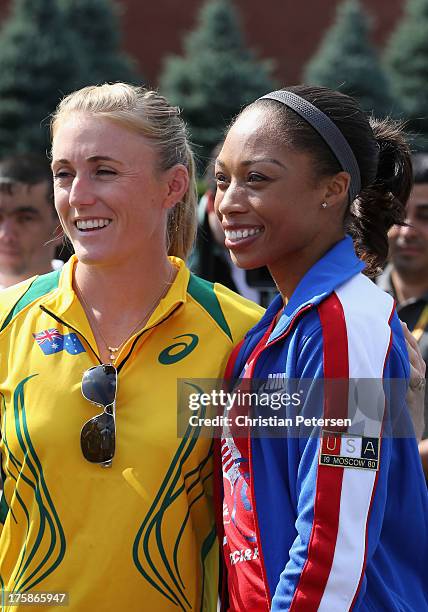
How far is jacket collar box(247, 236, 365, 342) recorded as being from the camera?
236 centimetres

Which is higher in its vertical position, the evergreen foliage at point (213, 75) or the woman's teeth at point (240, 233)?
the evergreen foliage at point (213, 75)

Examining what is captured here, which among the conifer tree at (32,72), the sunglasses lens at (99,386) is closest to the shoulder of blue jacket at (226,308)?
the sunglasses lens at (99,386)

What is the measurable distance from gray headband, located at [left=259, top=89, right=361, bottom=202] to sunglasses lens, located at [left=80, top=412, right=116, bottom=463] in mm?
970

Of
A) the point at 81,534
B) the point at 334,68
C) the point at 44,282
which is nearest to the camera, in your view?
the point at 81,534

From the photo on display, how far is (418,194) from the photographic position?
4.89m

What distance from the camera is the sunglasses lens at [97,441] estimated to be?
2678 mm

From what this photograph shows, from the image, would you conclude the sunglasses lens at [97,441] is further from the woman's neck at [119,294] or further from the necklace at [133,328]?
the woman's neck at [119,294]

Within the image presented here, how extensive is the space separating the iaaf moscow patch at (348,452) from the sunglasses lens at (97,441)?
724 millimetres

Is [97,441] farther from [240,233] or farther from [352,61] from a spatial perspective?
[352,61]

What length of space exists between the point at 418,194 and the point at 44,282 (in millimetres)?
2508

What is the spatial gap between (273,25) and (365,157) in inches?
913

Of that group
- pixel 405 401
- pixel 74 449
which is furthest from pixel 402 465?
pixel 74 449

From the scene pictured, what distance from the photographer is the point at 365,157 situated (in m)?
2.62

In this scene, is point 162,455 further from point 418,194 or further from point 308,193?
point 418,194
